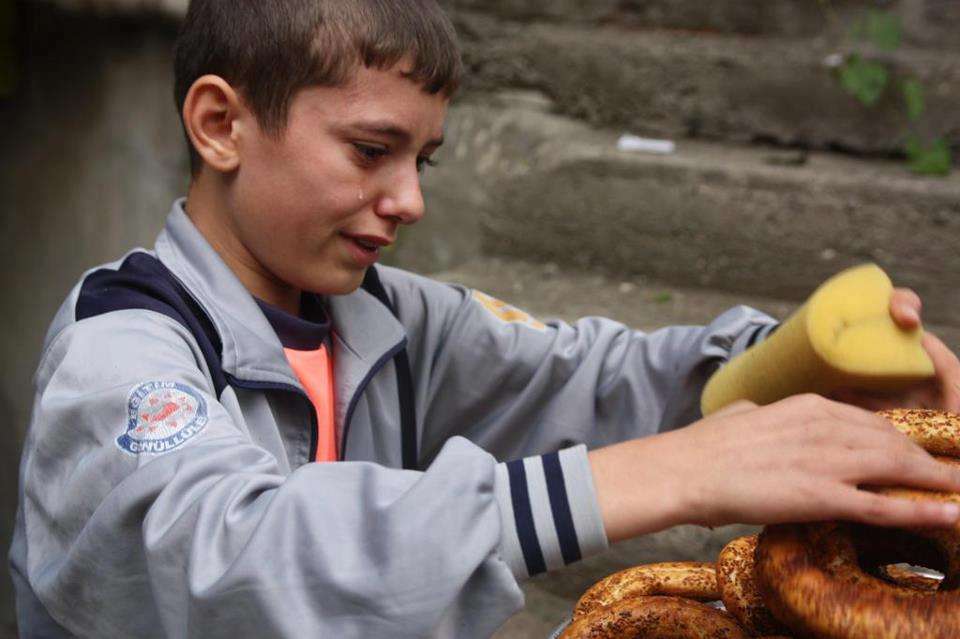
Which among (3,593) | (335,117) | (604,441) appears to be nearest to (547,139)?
(604,441)

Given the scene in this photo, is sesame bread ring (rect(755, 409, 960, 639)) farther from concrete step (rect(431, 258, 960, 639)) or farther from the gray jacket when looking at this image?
concrete step (rect(431, 258, 960, 639))

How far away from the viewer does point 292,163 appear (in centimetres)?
148

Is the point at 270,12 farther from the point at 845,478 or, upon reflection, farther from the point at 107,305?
the point at 845,478

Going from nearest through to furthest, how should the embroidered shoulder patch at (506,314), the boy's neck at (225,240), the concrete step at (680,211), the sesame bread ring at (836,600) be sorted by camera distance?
the sesame bread ring at (836,600), the boy's neck at (225,240), the embroidered shoulder patch at (506,314), the concrete step at (680,211)

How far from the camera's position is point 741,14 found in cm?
286

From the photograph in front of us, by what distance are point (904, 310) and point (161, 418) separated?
0.78 meters

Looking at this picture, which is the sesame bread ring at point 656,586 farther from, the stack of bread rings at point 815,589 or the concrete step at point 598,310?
the concrete step at point 598,310

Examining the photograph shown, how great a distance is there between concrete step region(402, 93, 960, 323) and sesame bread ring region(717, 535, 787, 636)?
5.01ft

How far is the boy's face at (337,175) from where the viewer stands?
146 cm

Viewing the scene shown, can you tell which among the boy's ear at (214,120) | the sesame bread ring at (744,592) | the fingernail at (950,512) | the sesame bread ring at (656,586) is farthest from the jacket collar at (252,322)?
the fingernail at (950,512)

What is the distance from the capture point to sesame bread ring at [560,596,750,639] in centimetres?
112

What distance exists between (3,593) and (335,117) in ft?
9.37

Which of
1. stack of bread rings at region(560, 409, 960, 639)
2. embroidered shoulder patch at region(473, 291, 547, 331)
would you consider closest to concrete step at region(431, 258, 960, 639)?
embroidered shoulder patch at region(473, 291, 547, 331)

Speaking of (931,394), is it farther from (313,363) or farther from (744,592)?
(313,363)
